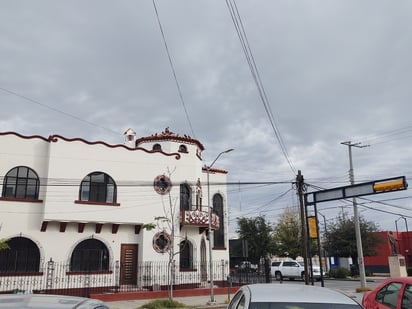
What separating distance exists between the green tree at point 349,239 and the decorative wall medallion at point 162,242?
26.3 meters

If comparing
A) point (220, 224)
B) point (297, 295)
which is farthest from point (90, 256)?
point (297, 295)

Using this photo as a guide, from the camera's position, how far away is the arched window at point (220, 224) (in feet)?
96.7

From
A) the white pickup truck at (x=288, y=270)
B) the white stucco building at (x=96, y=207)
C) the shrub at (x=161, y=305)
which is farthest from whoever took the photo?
the white pickup truck at (x=288, y=270)

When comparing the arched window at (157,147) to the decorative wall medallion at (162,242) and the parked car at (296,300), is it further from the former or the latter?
the parked car at (296,300)

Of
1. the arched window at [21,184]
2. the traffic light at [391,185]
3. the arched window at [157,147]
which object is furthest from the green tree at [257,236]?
the arched window at [21,184]

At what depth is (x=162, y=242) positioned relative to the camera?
957 inches

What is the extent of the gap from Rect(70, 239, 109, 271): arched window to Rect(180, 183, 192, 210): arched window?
5846 millimetres

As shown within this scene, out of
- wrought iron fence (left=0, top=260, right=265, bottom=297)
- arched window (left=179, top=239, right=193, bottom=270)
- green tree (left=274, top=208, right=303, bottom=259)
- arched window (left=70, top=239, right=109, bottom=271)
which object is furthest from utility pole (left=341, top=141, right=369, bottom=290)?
green tree (left=274, top=208, right=303, bottom=259)

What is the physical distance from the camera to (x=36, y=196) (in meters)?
21.8

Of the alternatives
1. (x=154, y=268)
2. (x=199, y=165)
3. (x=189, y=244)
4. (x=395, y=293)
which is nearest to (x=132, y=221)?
(x=154, y=268)

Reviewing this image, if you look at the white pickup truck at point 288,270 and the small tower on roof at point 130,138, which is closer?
the small tower on roof at point 130,138

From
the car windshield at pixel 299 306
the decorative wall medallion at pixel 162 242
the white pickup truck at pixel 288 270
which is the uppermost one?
the decorative wall medallion at pixel 162 242

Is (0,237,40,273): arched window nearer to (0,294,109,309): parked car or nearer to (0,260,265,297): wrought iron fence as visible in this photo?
(0,260,265,297): wrought iron fence

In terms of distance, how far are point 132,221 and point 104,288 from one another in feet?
13.1
